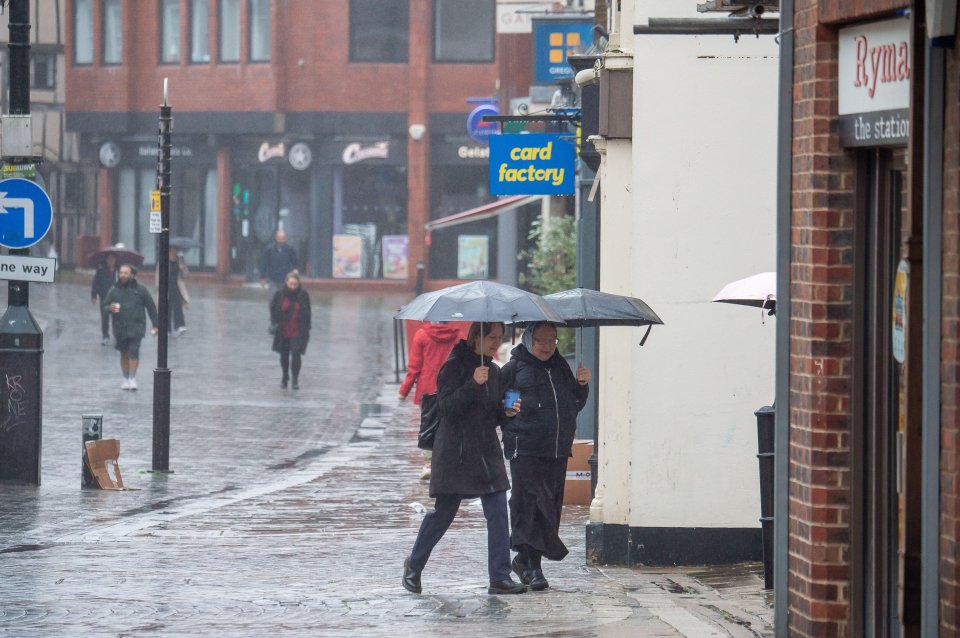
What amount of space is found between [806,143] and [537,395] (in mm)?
2894

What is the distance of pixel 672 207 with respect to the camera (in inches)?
394

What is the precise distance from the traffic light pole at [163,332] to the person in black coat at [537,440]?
5.95 m

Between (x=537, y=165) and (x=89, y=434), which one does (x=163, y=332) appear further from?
(x=537, y=165)

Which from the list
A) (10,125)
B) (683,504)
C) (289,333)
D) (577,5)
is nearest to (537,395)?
(683,504)

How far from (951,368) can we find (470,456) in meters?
3.84

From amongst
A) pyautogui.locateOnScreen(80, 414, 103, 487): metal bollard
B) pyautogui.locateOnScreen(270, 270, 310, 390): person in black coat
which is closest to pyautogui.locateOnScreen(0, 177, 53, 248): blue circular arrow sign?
pyautogui.locateOnScreen(80, 414, 103, 487): metal bollard

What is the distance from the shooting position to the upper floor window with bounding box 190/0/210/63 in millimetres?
43594

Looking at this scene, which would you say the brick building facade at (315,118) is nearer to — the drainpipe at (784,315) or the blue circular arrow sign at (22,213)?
the blue circular arrow sign at (22,213)

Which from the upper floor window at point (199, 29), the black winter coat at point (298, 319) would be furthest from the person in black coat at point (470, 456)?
the upper floor window at point (199, 29)

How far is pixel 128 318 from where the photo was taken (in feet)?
72.0

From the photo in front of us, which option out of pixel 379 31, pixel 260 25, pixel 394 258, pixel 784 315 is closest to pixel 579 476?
pixel 784 315

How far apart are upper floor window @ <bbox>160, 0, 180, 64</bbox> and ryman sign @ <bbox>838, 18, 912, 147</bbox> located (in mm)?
38849

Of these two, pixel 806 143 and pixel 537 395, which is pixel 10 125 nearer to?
pixel 537 395

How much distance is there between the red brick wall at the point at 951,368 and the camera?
561cm
